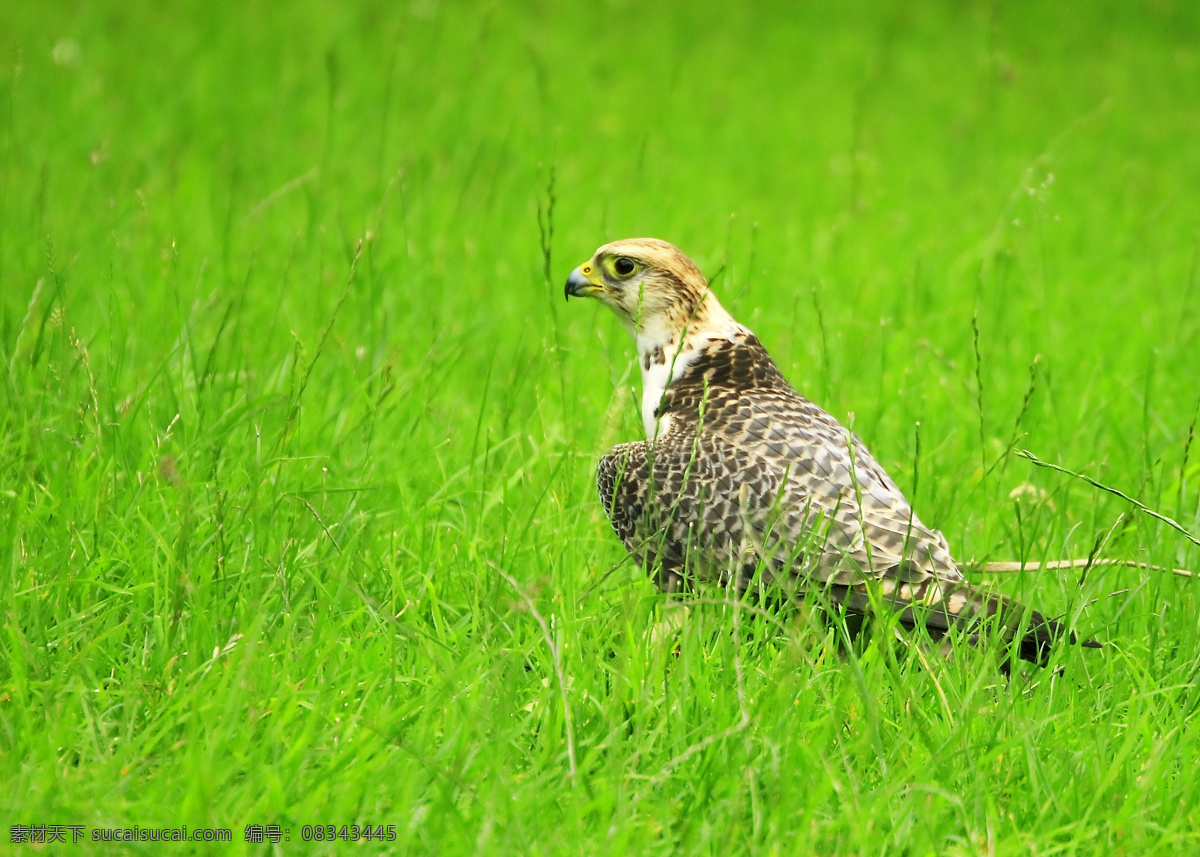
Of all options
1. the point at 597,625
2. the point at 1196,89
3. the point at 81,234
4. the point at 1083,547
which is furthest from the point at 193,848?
the point at 1196,89

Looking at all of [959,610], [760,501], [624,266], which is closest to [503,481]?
[624,266]

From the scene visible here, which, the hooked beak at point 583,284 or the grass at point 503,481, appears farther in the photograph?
the hooked beak at point 583,284

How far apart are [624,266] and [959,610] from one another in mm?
1568

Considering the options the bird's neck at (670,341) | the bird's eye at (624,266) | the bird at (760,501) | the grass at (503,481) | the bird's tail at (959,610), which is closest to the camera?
the grass at (503,481)

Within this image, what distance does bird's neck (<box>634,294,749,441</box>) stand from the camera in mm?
3723

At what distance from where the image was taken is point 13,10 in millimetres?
9648

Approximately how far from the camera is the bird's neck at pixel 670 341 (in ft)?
12.2

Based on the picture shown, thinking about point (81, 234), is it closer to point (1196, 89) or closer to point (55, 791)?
point (55, 791)

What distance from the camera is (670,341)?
381 centimetres

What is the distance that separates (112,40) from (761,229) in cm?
558

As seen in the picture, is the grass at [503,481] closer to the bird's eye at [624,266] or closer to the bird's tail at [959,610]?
the bird's tail at [959,610]

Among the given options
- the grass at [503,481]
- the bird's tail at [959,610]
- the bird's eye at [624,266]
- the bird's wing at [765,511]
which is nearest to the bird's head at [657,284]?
the bird's eye at [624,266]

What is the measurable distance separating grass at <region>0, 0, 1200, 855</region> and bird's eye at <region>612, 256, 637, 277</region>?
0.97 ft

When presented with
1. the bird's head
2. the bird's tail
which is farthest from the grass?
the bird's head
